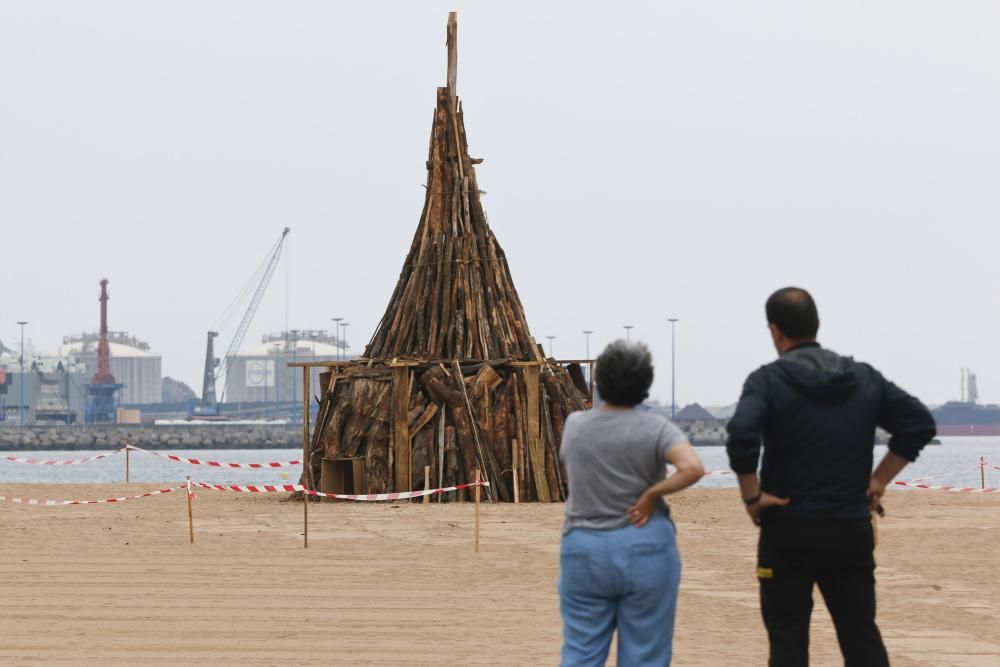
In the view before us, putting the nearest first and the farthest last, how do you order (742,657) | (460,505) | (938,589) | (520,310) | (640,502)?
(640,502) < (742,657) < (938,589) < (460,505) < (520,310)

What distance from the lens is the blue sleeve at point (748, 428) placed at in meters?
6.06

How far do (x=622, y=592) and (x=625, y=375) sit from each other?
2.56ft

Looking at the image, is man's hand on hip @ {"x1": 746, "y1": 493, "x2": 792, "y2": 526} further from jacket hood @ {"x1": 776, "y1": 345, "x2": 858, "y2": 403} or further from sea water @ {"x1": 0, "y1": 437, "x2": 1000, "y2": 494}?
sea water @ {"x1": 0, "y1": 437, "x2": 1000, "y2": 494}

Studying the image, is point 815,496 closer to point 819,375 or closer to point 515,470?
point 819,375

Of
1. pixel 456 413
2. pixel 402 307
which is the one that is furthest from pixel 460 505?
pixel 402 307

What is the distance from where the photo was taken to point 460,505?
81.7 feet

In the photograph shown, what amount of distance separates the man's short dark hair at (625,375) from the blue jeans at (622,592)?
454 mm

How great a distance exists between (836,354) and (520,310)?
20.1 meters

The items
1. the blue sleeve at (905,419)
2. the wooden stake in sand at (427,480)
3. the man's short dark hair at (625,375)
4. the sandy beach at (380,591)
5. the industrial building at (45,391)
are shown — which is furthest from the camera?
the industrial building at (45,391)

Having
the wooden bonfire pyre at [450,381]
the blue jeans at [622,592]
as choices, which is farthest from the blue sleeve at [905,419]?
the wooden bonfire pyre at [450,381]

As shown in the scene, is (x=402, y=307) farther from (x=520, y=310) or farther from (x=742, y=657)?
(x=742, y=657)

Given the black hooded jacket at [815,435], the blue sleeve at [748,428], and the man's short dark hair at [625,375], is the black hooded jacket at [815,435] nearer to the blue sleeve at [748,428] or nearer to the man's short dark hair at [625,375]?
the blue sleeve at [748,428]

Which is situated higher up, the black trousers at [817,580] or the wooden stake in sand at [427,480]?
the black trousers at [817,580]

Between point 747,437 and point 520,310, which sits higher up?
point 520,310
